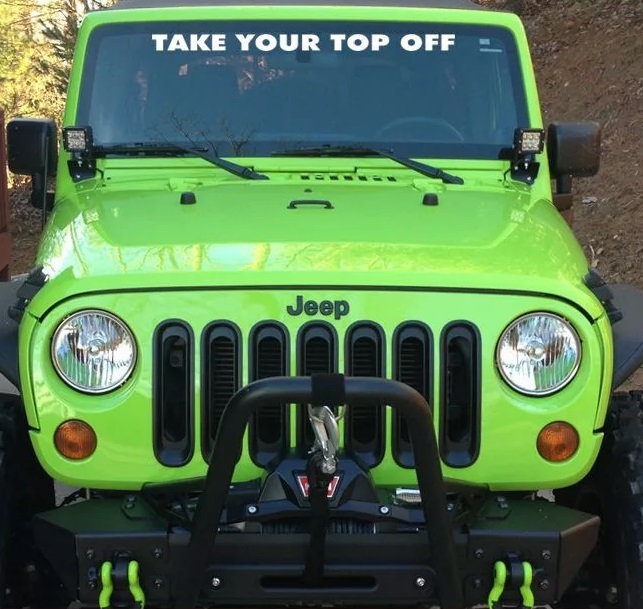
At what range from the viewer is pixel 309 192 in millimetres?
3580

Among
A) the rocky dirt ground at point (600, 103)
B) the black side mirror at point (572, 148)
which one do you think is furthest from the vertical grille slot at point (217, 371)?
the rocky dirt ground at point (600, 103)

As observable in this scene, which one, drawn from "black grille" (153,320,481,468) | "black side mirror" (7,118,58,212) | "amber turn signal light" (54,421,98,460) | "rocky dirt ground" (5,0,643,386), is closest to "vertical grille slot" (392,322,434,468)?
"black grille" (153,320,481,468)

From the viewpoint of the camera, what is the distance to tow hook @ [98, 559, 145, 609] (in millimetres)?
2676

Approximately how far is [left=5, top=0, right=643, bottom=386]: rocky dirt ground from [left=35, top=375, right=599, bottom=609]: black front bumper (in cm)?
700

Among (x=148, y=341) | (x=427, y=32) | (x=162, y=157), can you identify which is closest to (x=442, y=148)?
(x=427, y=32)

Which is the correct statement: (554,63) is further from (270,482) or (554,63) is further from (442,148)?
(270,482)

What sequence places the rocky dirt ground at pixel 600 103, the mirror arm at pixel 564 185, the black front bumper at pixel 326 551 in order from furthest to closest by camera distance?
the rocky dirt ground at pixel 600 103, the mirror arm at pixel 564 185, the black front bumper at pixel 326 551

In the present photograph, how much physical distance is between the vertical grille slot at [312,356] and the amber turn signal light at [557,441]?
537mm

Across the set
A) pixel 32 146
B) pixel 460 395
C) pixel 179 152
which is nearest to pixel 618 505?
pixel 460 395

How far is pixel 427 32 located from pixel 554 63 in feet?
39.4

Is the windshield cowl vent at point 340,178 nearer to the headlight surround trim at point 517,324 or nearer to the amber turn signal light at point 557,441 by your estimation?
the headlight surround trim at point 517,324

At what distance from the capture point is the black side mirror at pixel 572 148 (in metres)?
4.16

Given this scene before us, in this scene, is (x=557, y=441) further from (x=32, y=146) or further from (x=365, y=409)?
(x=32, y=146)

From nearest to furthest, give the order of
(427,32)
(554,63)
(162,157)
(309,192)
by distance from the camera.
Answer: (309,192)
(162,157)
(427,32)
(554,63)
